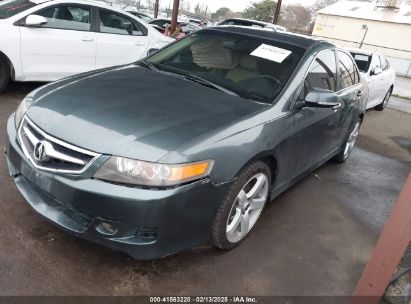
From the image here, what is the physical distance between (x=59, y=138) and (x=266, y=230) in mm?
1908

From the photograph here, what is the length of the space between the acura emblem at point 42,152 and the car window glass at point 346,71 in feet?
10.6

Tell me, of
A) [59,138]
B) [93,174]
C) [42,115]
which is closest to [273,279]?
[93,174]

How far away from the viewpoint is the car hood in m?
2.39

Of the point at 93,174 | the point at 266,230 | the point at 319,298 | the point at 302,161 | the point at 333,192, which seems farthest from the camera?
the point at 333,192

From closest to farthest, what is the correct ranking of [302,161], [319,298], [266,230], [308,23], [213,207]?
[213,207] → [319,298] → [266,230] → [302,161] → [308,23]

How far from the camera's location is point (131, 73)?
11.7 ft

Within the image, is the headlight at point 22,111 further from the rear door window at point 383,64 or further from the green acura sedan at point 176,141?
the rear door window at point 383,64

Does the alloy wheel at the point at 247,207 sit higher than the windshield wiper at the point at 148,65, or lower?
lower

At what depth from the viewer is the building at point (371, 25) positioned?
1731 inches

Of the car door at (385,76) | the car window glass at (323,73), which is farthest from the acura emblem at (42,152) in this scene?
the car door at (385,76)

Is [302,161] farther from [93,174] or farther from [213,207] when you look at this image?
[93,174]

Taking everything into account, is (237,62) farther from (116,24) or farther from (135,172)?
(116,24)

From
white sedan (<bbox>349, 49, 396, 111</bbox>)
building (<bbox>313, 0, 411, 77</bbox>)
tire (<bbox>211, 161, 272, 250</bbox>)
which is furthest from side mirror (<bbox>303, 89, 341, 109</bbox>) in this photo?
building (<bbox>313, 0, 411, 77</bbox>)

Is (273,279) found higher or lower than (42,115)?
lower
